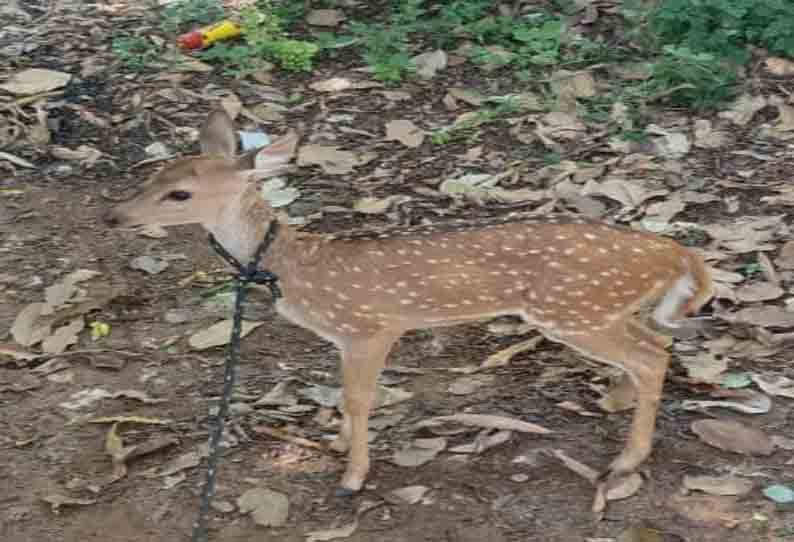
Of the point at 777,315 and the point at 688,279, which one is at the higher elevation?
the point at 688,279

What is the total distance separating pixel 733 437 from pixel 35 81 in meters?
4.74

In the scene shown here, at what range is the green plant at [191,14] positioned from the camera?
8.39m

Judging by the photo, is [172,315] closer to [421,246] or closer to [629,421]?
[421,246]

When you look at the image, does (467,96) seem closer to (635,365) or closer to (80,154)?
(80,154)

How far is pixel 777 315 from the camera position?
18.0 feet

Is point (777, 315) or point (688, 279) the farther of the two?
point (777, 315)

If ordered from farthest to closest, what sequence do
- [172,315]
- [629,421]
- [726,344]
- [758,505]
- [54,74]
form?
[54,74] → [172,315] → [726,344] → [629,421] → [758,505]

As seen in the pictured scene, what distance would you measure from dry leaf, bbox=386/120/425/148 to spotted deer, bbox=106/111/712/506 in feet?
8.13

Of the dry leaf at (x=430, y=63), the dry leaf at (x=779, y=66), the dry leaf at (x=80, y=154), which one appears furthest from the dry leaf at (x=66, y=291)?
the dry leaf at (x=779, y=66)

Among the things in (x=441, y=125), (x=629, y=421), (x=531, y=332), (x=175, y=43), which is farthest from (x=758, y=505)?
(x=175, y=43)

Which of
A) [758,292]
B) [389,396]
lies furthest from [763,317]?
[389,396]

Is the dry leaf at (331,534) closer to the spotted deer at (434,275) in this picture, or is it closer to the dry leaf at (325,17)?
the spotted deer at (434,275)

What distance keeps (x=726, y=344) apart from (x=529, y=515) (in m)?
1.33

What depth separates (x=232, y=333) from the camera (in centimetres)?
462
